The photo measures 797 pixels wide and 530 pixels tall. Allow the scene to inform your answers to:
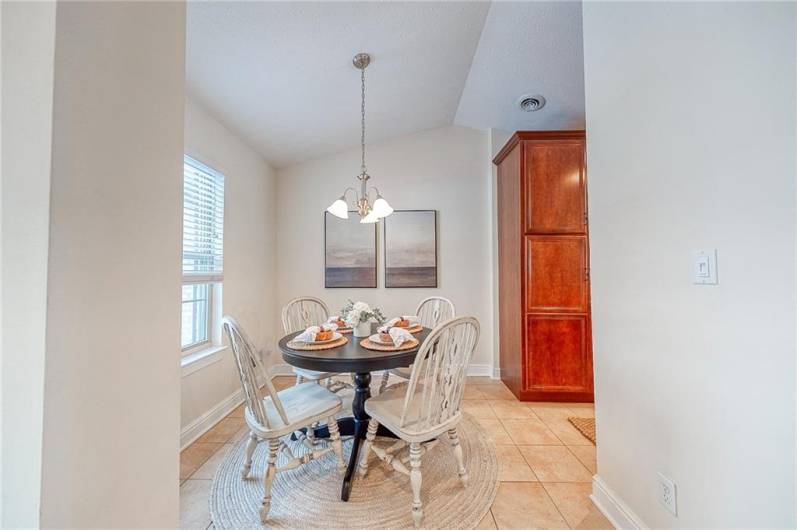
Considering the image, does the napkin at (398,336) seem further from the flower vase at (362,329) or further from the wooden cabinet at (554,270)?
the wooden cabinet at (554,270)

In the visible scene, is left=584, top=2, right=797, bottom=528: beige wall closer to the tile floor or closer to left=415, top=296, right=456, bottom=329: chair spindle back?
the tile floor

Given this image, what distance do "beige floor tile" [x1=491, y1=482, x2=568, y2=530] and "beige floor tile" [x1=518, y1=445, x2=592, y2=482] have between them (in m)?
0.14

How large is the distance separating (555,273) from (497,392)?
1291 millimetres

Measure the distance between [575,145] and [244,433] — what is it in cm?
358

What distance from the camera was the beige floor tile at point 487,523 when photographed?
1525 mm

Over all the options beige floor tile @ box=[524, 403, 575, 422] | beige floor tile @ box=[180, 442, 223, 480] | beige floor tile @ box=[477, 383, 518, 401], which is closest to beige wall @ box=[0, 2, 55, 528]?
beige floor tile @ box=[180, 442, 223, 480]

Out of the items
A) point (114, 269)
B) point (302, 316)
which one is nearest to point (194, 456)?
point (302, 316)

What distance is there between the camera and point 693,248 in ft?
3.68

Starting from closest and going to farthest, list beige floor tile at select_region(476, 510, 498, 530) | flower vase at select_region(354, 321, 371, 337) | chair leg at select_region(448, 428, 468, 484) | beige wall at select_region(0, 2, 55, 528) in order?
beige wall at select_region(0, 2, 55, 528)
beige floor tile at select_region(476, 510, 498, 530)
chair leg at select_region(448, 428, 468, 484)
flower vase at select_region(354, 321, 371, 337)

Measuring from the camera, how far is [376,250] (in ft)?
12.2

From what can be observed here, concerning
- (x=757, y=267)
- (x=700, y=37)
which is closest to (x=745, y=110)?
(x=700, y=37)

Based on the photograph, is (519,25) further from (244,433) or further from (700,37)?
(244,433)

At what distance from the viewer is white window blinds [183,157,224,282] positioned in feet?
7.88

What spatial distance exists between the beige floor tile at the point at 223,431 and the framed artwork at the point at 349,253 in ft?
5.30
